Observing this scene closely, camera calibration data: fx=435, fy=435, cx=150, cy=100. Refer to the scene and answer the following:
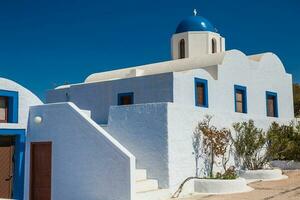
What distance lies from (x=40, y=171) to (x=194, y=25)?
47.9 ft

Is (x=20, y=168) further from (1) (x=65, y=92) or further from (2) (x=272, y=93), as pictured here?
(2) (x=272, y=93)

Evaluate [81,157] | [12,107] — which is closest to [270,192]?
[81,157]

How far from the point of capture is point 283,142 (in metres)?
19.7

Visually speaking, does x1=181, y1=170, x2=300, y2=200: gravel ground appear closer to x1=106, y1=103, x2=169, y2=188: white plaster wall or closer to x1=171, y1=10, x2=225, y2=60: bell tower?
x1=106, y1=103, x2=169, y2=188: white plaster wall

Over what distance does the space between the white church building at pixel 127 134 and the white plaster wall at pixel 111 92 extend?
4 centimetres

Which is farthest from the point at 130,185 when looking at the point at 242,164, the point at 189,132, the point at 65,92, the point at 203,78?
the point at 65,92

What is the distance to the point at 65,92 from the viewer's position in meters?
23.1

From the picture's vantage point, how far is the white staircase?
12.9 meters

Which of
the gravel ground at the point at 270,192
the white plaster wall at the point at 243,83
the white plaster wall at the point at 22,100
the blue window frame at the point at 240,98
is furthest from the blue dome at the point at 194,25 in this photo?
the white plaster wall at the point at 22,100

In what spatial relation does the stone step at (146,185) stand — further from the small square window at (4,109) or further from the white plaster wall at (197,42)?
the white plaster wall at (197,42)

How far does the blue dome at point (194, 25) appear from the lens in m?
25.9

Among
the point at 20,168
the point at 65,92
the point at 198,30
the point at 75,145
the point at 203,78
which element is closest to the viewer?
the point at 75,145

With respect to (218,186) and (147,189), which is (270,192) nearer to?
(218,186)

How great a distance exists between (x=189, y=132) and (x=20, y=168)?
19.5 ft
